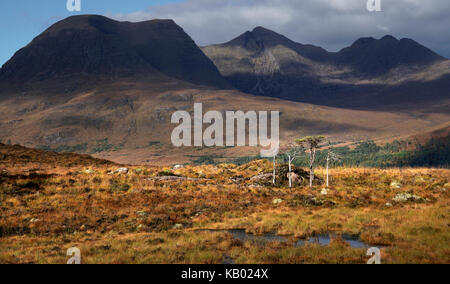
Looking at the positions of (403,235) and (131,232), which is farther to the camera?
(131,232)

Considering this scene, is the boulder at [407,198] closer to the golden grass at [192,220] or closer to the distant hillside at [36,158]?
the golden grass at [192,220]

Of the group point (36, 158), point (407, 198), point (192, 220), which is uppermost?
point (36, 158)

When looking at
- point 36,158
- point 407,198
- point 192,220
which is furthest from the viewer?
point 36,158

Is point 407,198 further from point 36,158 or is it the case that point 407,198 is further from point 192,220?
point 36,158

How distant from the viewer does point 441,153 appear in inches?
7667

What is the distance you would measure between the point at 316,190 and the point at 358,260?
24012 mm

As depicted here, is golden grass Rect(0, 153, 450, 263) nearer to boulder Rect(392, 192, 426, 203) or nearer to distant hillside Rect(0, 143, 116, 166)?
boulder Rect(392, 192, 426, 203)

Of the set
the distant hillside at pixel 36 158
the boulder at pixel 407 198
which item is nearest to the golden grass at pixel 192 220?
the boulder at pixel 407 198

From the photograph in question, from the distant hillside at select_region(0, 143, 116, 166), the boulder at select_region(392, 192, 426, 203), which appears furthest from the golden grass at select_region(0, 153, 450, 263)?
the distant hillside at select_region(0, 143, 116, 166)

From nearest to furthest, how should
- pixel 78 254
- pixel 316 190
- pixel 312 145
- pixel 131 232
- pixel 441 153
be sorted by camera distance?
1. pixel 78 254
2. pixel 131 232
3. pixel 316 190
4. pixel 312 145
5. pixel 441 153

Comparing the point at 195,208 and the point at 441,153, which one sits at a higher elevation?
the point at 195,208

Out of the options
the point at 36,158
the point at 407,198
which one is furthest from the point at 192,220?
the point at 36,158
